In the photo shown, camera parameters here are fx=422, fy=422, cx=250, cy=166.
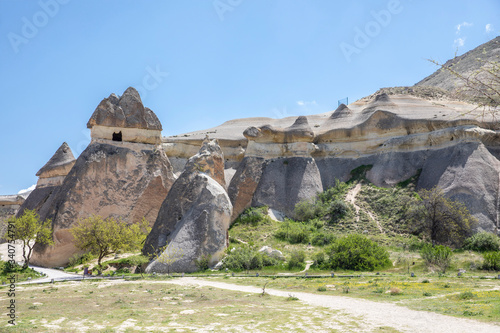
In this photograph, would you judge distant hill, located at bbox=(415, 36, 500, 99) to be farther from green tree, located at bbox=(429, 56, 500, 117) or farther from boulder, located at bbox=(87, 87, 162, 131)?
green tree, located at bbox=(429, 56, 500, 117)

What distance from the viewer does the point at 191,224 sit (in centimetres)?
2192

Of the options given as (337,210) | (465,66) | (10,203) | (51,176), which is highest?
(465,66)

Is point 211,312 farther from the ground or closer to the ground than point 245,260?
closer to the ground

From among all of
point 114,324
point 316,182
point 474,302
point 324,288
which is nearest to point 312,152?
point 316,182

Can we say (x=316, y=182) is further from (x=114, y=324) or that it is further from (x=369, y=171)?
(x=114, y=324)

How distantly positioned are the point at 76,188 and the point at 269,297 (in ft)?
60.6

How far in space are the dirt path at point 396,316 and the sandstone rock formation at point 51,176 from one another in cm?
2864

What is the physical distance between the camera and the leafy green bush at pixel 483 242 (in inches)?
915

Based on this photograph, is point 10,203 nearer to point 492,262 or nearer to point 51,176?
point 51,176

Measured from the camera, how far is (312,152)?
1468 inches

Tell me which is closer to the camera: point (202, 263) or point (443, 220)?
point (202, 263)

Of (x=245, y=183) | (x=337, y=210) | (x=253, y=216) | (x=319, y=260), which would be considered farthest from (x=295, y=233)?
(x=245, y=183)

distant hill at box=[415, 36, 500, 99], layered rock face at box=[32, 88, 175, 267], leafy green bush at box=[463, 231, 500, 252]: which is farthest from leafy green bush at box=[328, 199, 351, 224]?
distant hill at box=[415, 36, 500, 99]

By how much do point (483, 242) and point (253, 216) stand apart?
14.9 meters
